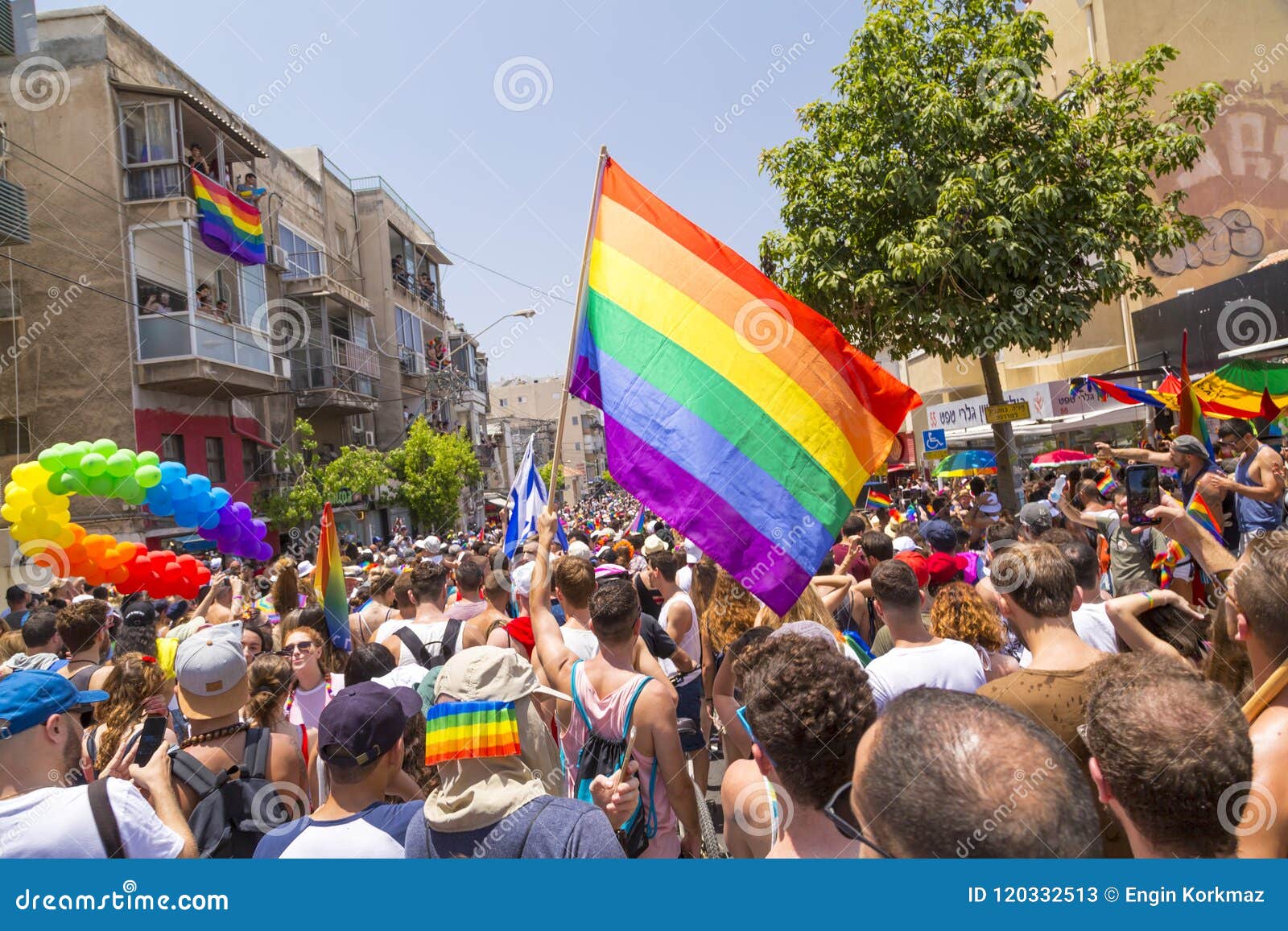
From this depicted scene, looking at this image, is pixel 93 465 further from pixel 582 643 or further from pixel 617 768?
pixel 617 768

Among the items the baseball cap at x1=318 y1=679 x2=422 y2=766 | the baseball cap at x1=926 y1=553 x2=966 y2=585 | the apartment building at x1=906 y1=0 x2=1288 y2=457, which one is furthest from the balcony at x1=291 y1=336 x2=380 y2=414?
the baseball cap at x1=318 y1=679 x2=422 y2=766

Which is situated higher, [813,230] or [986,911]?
[813,230]

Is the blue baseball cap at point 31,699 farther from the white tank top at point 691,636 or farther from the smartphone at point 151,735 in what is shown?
the white tank top at point 691,636

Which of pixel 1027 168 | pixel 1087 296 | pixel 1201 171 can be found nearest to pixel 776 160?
pixel 1027 168

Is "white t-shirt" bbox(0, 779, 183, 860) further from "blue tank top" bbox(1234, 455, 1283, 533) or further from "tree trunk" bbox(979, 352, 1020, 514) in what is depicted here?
"tree trunk" bbox(979, 352, 1020, 514)

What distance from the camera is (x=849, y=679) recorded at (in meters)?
2.41

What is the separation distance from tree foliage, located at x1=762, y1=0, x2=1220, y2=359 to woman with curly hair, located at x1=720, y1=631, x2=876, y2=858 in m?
9.90

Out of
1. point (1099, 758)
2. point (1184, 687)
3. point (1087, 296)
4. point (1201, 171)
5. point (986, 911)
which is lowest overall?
point (986, 911)

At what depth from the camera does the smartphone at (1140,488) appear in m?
8.54

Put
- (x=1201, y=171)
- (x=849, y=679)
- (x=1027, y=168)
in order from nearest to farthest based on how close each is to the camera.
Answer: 1. (x=849, y=679)
2. (x=1027, y=168)
3. (x=1201, y=171)

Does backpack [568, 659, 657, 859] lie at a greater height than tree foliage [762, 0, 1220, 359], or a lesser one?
lesser

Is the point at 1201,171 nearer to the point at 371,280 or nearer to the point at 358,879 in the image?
the point at 358,879

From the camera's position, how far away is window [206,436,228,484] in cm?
2297

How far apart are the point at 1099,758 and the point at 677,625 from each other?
4.31 m
